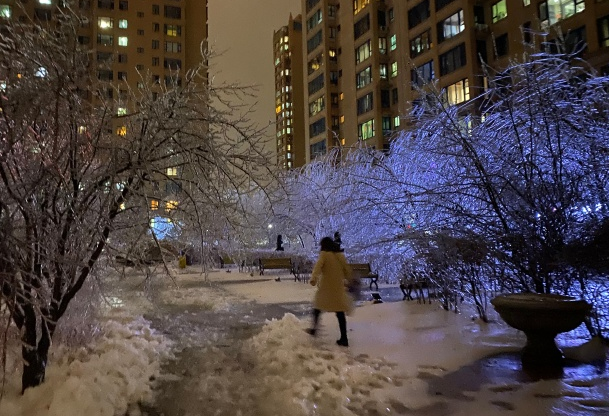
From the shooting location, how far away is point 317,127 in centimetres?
7538

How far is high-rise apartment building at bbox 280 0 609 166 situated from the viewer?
1190 inches

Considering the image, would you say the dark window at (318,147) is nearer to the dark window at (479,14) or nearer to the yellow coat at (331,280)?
the dark window at (479,14)

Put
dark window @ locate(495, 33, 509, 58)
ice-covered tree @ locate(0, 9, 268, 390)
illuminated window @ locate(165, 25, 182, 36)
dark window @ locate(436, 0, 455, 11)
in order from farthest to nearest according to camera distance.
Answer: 1. illuminated window @ locate(165, 25, 182, 36)
2. dark window @ locate(436, 0, 455, 11)
3. dark window @ locate(495, 33, 509, 58)
4. ice-covered tree @ locate(0, 9, 268, 390)

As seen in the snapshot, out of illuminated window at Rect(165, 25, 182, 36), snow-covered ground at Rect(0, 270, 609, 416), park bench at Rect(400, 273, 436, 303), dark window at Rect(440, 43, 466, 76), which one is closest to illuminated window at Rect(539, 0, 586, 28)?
dark window at Rect(440, 43, 466, 76)

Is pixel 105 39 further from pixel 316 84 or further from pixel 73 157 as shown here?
pixel 73 157

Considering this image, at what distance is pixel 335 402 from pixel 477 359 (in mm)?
2546

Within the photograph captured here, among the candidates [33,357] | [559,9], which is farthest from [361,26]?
[33,357]

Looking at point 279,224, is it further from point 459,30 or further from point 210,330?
point 459,30

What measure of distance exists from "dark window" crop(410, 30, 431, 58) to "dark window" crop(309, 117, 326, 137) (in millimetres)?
25185

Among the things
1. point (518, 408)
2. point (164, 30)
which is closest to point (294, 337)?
point (518, 408)

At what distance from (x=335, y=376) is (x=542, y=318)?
2736mm

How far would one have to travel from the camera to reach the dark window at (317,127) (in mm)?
73438

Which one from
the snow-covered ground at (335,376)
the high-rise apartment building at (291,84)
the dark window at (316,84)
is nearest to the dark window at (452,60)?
the dark window at (316,84)

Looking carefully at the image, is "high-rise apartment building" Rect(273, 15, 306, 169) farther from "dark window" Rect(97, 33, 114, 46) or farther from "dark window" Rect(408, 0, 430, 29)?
"dark window" Rect(408, 0, 430, 29)
